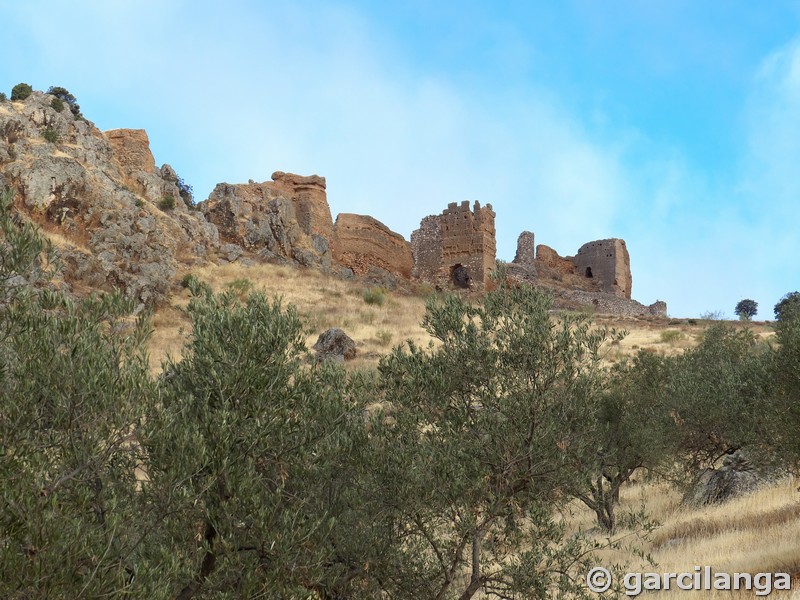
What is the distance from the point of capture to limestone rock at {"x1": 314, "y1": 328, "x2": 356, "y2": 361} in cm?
2470

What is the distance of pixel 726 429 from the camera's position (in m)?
13.5

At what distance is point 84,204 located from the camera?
28.0 meters

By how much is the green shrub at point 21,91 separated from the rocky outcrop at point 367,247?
1837 cm

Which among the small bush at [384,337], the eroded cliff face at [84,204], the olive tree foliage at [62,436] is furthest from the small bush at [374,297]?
the olive tree foliage at [62,436]

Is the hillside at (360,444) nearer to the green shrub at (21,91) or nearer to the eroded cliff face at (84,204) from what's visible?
the eroded cliff face at (84,204)

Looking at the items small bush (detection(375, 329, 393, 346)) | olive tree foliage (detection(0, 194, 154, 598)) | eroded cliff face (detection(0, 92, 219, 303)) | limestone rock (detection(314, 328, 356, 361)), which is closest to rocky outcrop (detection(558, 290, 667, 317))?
small bush (detection(375, 329, 393, 346))

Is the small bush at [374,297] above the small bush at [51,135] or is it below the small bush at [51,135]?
below

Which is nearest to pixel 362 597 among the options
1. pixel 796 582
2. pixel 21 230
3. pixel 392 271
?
pixel 21 230

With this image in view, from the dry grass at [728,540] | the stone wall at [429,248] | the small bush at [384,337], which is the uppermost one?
the stone wall at [429,248]

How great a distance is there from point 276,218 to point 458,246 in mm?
10667

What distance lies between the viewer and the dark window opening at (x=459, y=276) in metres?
38.4

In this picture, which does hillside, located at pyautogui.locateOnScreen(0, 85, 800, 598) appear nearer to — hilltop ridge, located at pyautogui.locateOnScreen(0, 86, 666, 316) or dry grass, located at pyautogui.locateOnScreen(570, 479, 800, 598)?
dry grass, located at pyautogui.locateOnScreen(570, 479, 800, 598)

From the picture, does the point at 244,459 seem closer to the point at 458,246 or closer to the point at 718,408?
the point at 718,408

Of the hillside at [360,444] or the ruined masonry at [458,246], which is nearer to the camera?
the hillside at [360,444]
